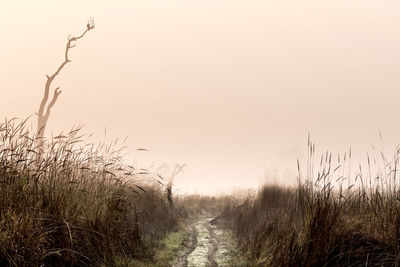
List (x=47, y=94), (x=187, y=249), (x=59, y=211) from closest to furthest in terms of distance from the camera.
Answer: (x=59, y=211) < (x=187, y=249) < (x=47, y=94)

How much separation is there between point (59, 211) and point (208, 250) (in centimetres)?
565

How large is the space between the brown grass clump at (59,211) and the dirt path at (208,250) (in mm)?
1047

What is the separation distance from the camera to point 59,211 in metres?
5.38

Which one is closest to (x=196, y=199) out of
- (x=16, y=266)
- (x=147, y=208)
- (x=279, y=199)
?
(x=279, y=199)

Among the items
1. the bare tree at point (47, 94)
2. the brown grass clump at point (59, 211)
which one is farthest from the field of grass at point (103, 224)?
the bare tree at point (47, 94)

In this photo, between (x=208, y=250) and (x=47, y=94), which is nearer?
(x=208, y=250)

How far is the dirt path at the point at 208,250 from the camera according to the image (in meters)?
8.40

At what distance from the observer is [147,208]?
11172mm

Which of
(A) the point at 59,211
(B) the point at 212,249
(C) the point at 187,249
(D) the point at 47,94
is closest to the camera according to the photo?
(A) the point at 59,211

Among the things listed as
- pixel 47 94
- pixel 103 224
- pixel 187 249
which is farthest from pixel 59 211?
pixel 47 94

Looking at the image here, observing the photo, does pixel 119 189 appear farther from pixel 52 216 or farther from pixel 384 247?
pixel 384 247

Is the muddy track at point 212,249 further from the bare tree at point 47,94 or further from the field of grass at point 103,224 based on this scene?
the bare tree at point 47,94

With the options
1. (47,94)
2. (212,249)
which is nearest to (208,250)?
(212,249)

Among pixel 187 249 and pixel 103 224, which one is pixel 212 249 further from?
pixel 103 224
